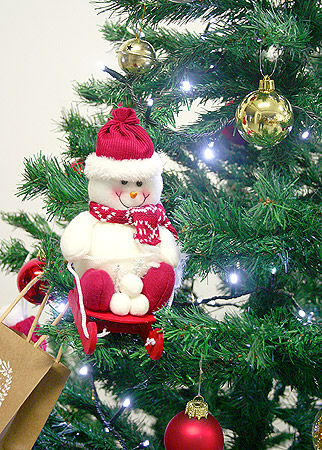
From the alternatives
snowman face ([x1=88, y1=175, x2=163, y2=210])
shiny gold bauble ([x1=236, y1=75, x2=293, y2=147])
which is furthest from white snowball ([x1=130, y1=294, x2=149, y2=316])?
shiny gold bauble ([x1=236, y1=75, x2=293, y2=147])

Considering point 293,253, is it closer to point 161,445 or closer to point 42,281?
point 42,281

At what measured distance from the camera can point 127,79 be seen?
2.47 ft

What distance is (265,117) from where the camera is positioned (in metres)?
0.61

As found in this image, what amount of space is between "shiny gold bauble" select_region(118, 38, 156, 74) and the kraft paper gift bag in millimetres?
351

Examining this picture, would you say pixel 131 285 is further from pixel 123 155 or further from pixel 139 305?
pixel 123 155

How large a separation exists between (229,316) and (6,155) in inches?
42.0

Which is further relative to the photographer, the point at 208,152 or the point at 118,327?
the point at 208,152

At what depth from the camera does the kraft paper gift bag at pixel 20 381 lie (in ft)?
2.07

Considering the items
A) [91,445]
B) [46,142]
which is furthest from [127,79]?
[46,142]

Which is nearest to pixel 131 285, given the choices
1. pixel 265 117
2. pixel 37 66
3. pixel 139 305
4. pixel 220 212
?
pixel 139 305

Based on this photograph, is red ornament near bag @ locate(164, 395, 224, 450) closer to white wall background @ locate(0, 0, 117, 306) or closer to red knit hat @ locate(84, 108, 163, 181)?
red knit hat @ locate(84, 108, 163, 181)

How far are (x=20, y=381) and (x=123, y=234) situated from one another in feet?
0.70

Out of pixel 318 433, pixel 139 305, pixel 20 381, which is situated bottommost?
pixel 318 433

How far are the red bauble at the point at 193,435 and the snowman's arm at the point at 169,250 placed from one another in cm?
19
